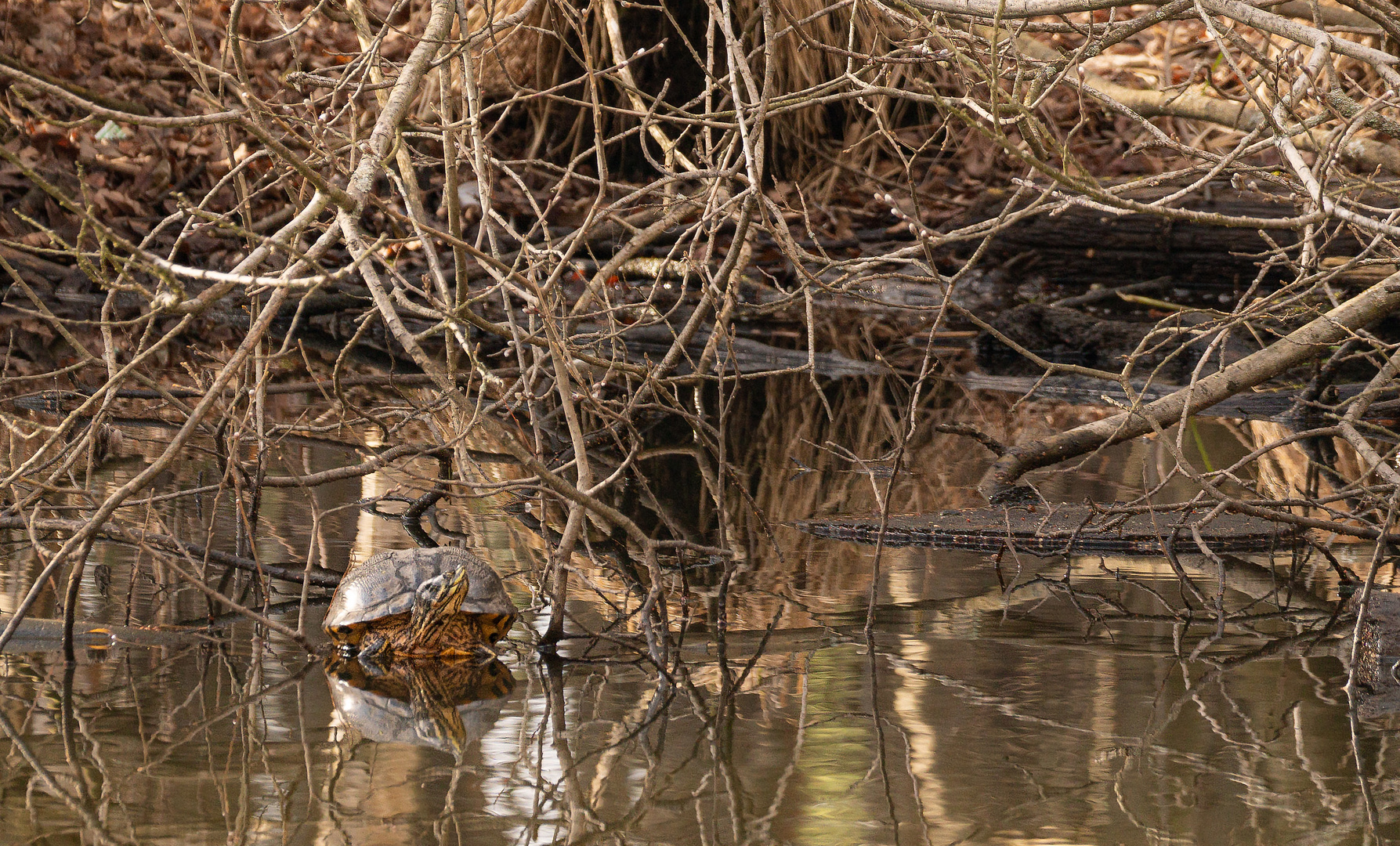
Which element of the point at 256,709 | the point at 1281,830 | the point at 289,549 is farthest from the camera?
the point at 289,549

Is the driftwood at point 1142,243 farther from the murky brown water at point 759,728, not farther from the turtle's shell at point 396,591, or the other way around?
the turtle's shell at point 396,591

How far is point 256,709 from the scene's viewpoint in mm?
2906

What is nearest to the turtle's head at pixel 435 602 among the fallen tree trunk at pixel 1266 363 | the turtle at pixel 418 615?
the turtle at pixel 418 615

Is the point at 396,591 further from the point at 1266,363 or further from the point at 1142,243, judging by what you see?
the point at 1142,243

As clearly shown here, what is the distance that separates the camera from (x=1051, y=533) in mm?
4461

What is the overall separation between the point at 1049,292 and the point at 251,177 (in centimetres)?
543

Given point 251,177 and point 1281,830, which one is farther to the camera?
point 251,177

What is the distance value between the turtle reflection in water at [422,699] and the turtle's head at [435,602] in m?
0.08

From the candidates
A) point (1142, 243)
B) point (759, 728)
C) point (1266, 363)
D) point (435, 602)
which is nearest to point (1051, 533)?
point (1266, 363)

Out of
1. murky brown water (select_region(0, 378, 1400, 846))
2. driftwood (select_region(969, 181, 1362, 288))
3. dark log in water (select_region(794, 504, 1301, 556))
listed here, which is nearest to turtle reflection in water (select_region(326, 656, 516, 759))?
murky brown water (select_region(0, 378, 1400, 846))

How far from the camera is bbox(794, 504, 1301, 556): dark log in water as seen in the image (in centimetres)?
447

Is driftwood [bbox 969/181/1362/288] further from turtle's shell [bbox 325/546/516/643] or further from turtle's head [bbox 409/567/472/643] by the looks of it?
turtle's head [bbox 409/567/472/643]

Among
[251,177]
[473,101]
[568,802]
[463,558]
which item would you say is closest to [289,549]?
[463,558]

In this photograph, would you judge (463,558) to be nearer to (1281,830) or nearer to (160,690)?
(160,690)
